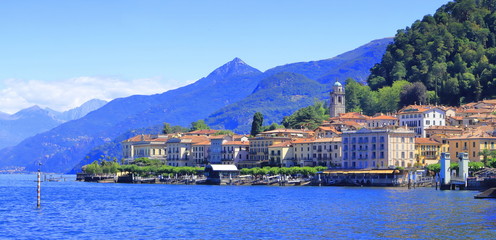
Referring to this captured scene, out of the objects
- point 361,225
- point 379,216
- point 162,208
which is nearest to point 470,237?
point 361,225

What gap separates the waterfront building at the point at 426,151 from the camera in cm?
14188

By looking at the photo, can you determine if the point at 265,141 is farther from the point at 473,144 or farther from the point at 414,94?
the point at 473,144

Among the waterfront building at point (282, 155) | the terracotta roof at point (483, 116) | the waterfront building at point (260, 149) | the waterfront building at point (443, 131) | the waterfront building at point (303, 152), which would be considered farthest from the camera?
the waterfront building at point (260, 149)

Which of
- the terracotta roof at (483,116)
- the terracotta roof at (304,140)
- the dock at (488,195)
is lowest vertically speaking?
the dock at (488,195)

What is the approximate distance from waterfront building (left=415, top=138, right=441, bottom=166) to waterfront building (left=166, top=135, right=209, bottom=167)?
2220 inches

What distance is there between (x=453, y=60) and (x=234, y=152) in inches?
2059

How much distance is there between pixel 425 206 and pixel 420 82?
103 meters

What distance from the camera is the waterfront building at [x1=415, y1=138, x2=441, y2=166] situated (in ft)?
465

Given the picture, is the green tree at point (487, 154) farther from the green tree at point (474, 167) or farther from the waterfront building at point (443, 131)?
the waterfront building at point (443, 131)

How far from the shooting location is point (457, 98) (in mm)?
179375

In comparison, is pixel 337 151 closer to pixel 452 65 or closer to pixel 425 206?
pixel 452 65

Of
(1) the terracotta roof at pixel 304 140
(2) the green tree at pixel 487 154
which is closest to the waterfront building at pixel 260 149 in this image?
(1) the terracotta roof at pixel 304 140

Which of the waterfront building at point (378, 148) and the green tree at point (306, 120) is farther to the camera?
the green tree at point (306, 120)

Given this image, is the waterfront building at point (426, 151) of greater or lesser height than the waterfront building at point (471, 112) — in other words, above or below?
below
